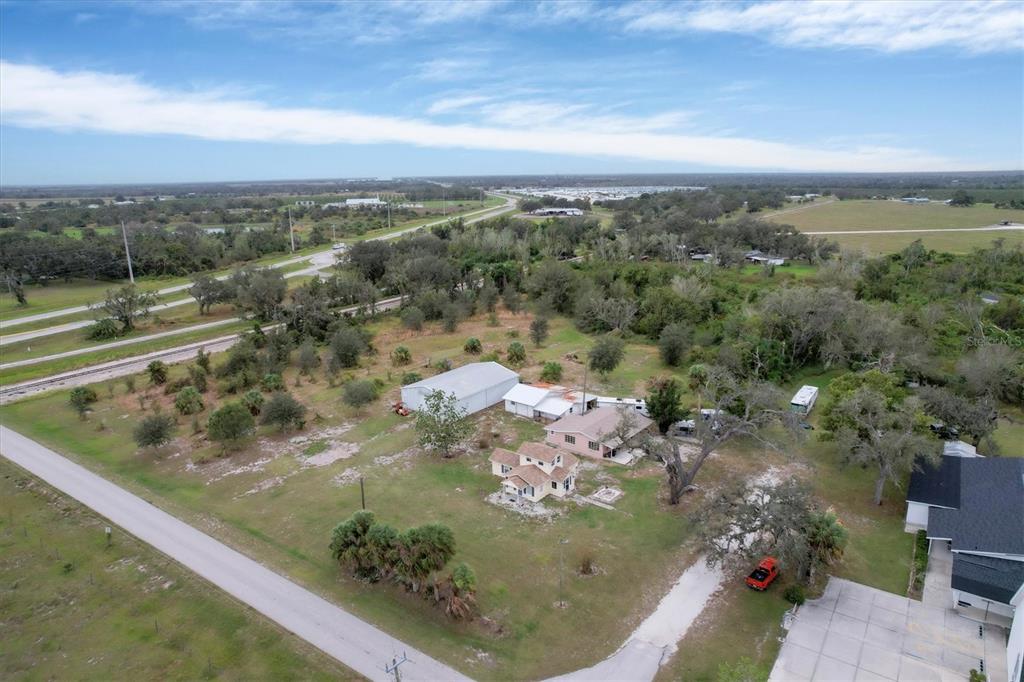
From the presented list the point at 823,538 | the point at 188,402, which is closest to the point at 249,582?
the point at 188,402

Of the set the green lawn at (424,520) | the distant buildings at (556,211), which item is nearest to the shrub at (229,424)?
the green lawn at (424,520)

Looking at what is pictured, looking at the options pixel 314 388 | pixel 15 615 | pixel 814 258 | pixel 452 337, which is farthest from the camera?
pixel 814 258

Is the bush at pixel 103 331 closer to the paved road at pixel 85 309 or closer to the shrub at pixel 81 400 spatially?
the paved road at pixel 85 309

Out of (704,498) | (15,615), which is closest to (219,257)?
(15,615)

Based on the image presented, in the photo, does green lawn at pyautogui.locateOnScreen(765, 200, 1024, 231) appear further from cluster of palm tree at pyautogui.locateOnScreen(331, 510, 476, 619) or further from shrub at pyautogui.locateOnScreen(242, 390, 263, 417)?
cluster of palm tree at pyautogui.locateOnScreen(331, 510, 476, 619)

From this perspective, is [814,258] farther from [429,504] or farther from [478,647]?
[478,647]

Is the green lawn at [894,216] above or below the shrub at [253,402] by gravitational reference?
above
